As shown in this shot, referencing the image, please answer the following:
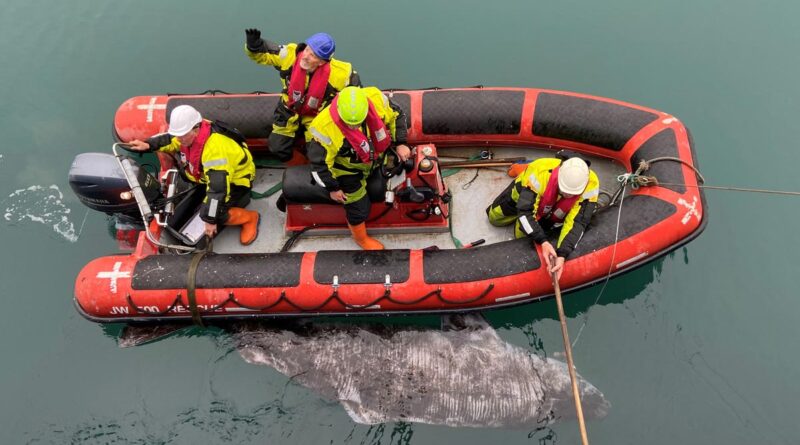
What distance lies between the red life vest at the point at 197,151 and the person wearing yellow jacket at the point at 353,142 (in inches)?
26.8

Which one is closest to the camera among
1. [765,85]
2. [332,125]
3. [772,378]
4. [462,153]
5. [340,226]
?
[332,125]

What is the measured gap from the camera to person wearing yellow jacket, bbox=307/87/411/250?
3.04 metres

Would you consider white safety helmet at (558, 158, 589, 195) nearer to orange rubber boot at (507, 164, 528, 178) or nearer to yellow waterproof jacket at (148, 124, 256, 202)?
orange rubber boot at (507, 164, 528, 178)

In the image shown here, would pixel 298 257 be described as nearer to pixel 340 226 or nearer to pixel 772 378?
pixel 340 226

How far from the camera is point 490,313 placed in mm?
4043

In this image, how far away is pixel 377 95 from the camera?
332 centimetres

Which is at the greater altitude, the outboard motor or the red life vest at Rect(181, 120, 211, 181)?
the red life vest at Rect(181, 120, 211, 181)

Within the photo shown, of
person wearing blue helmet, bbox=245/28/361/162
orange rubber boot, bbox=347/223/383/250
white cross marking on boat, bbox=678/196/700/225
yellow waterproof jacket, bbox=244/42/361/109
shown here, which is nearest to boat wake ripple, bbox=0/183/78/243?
person wearing blue helmet, bbox=245/28/361/162

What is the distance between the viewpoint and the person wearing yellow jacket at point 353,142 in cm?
→ 304

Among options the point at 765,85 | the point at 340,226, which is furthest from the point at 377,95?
the point at 765,85

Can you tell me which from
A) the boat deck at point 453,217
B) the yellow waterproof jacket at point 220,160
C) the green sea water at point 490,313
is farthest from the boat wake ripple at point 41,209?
the yellow waterproof jacket at point 220,160

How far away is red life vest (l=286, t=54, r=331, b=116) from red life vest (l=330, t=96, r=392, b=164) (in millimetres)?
428

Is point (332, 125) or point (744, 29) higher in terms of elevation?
point (744, 29)

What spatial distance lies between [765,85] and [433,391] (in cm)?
429
